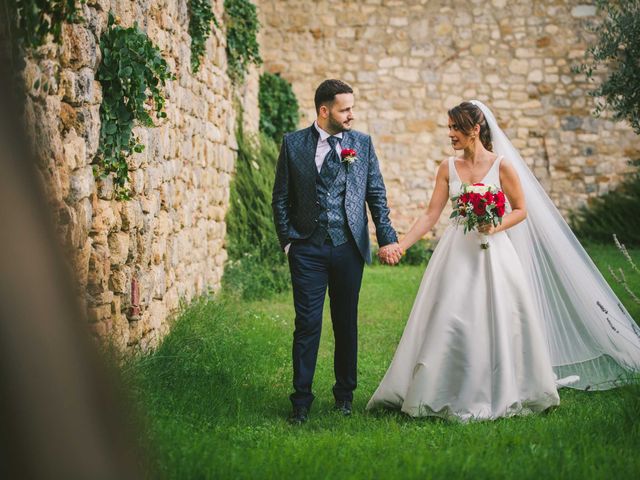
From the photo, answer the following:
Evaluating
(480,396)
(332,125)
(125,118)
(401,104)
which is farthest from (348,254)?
(401,104)

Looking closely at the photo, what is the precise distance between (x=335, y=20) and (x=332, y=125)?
9.08 metres

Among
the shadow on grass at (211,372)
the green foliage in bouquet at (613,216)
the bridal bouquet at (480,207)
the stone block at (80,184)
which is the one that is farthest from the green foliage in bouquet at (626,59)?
the green foliage in bouquet at (613,216)

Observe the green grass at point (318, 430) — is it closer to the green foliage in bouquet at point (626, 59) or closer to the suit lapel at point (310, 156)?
the suit lapel at point (310, 156)

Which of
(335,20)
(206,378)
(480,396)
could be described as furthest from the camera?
(335,20)

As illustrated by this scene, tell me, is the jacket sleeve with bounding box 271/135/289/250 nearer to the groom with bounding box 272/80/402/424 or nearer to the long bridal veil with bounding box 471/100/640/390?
the groom with bounding box 272/80/402/424

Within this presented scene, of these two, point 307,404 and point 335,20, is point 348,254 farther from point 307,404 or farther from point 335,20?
point 335,20

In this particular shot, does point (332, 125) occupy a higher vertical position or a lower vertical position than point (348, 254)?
higher

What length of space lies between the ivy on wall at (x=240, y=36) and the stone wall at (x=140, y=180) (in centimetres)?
41

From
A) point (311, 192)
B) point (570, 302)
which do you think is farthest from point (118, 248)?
point (570, 302)

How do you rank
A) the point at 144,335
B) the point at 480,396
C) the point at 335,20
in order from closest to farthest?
1. the point at 480,396
2. the point at 144,335
3. the point at 335,20

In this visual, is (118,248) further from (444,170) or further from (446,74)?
(446,74)

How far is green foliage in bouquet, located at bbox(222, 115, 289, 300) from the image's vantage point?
9.30 metres

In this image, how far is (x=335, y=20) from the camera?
43.5 ft

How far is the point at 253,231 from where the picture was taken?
384 inches
